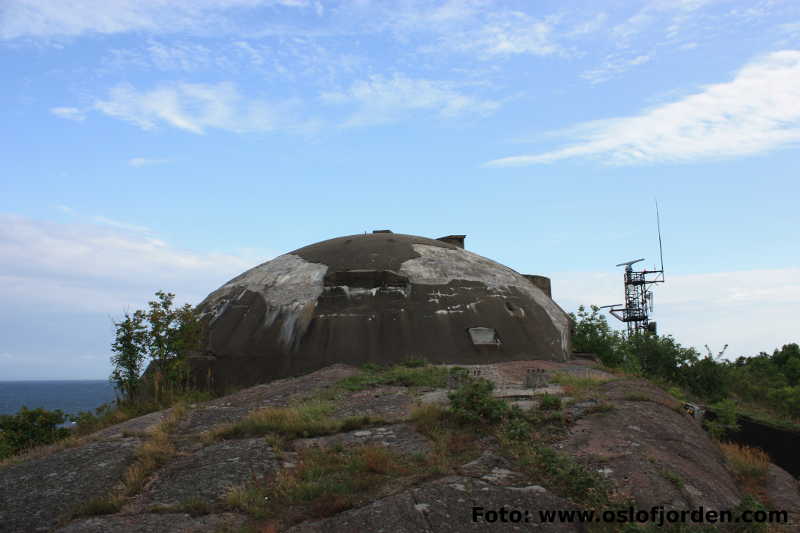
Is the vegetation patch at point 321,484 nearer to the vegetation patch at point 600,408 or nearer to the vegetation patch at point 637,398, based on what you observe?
the vegetation patch at point 600,408

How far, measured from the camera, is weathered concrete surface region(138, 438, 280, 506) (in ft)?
24.8

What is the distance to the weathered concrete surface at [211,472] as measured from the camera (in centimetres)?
755

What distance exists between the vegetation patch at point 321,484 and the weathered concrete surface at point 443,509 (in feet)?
1.01

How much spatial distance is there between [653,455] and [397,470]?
3.12 meters

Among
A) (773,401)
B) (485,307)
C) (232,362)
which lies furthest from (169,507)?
(773,401)

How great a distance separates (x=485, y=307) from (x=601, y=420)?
7356 millimetres

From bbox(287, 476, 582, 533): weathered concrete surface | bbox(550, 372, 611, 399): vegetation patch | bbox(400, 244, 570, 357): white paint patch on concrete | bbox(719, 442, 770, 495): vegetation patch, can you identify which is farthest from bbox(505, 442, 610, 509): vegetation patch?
bbox(400, 244, 570, 357): white paint patch on concrete

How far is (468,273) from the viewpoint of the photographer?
1762 centimetres

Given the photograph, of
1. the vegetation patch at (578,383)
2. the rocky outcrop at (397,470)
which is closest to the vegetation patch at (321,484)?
the rocky outcrop at (397,470)

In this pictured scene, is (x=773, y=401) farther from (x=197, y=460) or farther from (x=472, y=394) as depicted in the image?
(x=197, y=460)

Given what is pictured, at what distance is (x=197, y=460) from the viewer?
865cm

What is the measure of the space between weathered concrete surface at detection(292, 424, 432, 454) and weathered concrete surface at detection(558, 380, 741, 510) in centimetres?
188

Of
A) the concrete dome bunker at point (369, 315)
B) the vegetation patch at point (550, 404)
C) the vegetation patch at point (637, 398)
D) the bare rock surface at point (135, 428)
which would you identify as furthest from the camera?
the concrete dome bunker at point (369, 315)

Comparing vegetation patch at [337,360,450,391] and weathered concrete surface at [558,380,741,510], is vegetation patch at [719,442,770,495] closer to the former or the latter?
weathered concrete surface at [558,380,741,510]
